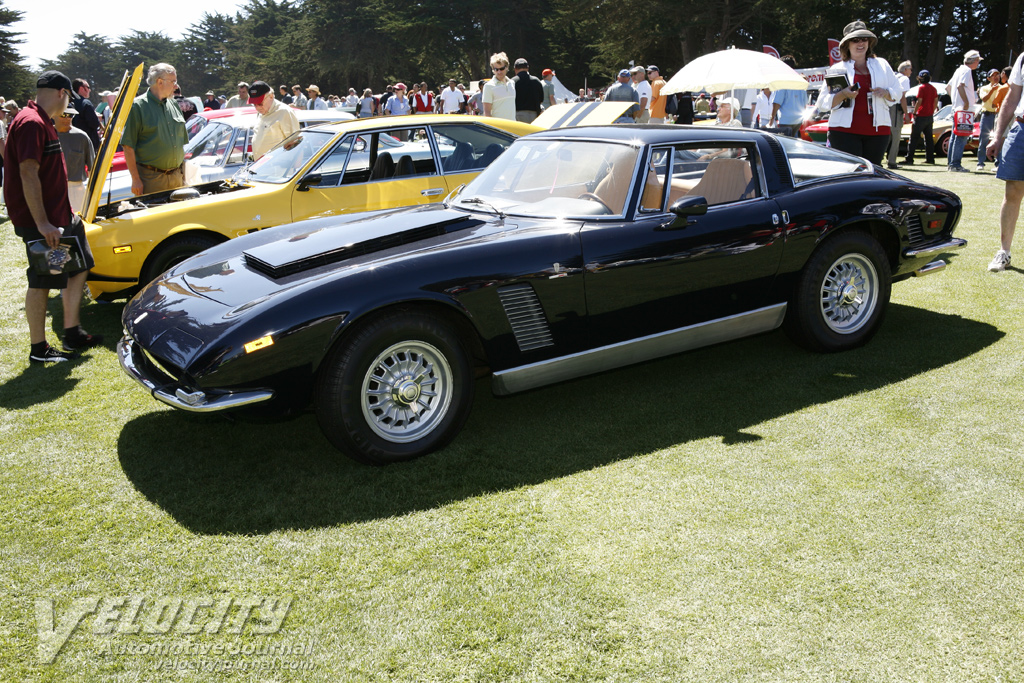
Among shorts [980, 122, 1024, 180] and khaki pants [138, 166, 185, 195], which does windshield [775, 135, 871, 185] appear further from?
khaki pants [138, 166, 185, 195]

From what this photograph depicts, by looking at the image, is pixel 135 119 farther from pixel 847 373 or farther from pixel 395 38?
pixel 395 38

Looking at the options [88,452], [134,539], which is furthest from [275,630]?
[88,452]

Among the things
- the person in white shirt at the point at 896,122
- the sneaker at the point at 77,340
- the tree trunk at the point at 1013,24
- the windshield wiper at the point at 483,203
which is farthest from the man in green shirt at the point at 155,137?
the tree trunk at the point at 1013,24

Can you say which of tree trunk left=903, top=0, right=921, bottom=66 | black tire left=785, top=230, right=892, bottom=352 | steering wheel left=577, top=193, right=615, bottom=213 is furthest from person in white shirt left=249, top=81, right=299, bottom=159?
tree trunk left=903, top=0, right=921, bottom=66

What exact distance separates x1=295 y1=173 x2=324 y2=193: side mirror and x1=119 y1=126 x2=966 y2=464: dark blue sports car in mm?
1890

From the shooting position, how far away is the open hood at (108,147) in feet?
20.5

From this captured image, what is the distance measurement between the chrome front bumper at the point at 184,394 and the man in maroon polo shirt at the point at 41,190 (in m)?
2.01

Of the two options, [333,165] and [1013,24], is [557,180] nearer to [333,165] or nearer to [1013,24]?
[333,165]

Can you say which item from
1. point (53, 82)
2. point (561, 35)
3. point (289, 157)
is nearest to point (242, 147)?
point (289, 157)

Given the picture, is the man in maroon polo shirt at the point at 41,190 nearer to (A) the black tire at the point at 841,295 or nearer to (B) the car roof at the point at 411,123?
(B) the car roof at the point at 411,123

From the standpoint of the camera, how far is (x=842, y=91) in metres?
6.83

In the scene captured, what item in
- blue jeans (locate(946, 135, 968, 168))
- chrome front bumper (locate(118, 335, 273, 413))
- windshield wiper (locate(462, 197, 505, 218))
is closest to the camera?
chrome front bumper (locate(118, 335, 273, 413))

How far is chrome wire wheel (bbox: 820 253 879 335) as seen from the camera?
492 cm

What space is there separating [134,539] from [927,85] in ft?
54.0
